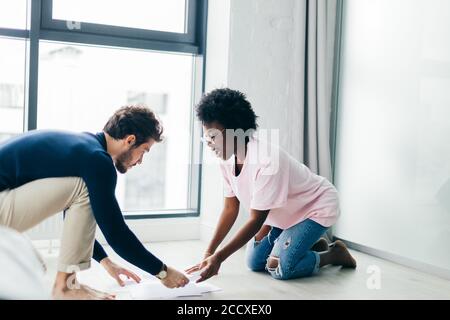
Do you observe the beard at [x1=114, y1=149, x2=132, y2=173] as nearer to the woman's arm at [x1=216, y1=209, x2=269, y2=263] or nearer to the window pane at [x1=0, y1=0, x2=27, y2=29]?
the woman's arm at [x1=216, y1=209, x2=269, y2=263]

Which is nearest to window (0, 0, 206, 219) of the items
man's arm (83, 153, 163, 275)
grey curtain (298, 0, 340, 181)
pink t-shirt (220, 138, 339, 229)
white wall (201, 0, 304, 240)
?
white wall (201, 0, 304, 240)

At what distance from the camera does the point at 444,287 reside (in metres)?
2.37

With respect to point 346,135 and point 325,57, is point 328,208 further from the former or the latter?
point 325,57

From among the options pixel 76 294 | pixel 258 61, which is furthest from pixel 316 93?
pixel 76 294

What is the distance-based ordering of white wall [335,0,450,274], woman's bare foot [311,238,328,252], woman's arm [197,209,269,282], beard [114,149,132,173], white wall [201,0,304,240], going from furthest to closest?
white wall [201,0,304,240] → woman's bare foot [311,238,328,252] → white wall [335,0,450,274] → woman's arm [197,209,269,282] → beard [114,149,132,173]

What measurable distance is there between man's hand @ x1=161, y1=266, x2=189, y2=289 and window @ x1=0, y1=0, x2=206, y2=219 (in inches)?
53.3

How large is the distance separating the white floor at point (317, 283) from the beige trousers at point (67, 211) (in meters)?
0.30

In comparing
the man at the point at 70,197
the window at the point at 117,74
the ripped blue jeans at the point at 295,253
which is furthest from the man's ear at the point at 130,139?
the window at the point at 117,74

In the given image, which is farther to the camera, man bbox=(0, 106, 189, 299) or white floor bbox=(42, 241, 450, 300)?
white floor bbox=(42, 241, 450, 300)

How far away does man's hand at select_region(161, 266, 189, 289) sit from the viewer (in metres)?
1.83

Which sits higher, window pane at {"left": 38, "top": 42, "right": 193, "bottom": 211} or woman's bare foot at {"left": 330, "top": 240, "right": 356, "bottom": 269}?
window pane at {"left": 38, "top": 42, "right": 193, "bottom": 211}

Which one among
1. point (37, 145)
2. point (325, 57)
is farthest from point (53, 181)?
point (325, 57)

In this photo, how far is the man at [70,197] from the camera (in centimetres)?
174

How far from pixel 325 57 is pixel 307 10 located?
0.98 feet
